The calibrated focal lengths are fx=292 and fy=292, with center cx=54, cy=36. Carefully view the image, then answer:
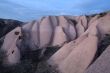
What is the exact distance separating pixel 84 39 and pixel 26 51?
4045 millimetres

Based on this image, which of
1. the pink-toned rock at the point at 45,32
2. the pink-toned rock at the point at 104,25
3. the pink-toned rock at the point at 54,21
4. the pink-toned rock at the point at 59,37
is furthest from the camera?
the pink-toned rock at the point at 54,21

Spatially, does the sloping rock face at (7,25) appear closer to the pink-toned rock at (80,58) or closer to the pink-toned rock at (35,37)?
the pink-toned rock at (35,37)

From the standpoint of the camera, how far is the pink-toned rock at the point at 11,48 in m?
17.1

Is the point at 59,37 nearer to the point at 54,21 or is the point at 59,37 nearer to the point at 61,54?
the point at 54,21

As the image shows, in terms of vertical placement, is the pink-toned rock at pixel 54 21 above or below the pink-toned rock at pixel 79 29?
above

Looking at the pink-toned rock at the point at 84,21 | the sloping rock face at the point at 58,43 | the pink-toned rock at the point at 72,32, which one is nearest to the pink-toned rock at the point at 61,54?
the sloping rock face at the point at 58,43

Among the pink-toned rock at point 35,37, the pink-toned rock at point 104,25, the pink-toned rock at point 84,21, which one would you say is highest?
the pink-toned rock at point 104,25

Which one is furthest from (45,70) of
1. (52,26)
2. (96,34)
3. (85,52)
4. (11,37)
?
(52,26)

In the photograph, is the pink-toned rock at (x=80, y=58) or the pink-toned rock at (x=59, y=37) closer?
the pink-toned rock at (x=80, y=58)

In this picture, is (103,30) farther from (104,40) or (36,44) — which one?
(36,44)

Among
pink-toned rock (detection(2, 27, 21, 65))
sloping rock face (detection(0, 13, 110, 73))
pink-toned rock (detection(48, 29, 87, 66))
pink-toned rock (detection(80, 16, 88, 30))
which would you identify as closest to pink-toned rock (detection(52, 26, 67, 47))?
sloping rock face (detection(0, 13, 110, 73))

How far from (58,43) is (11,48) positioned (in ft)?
10.5

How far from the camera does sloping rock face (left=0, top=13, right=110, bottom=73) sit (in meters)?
15.1

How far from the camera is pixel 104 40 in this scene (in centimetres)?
1598
